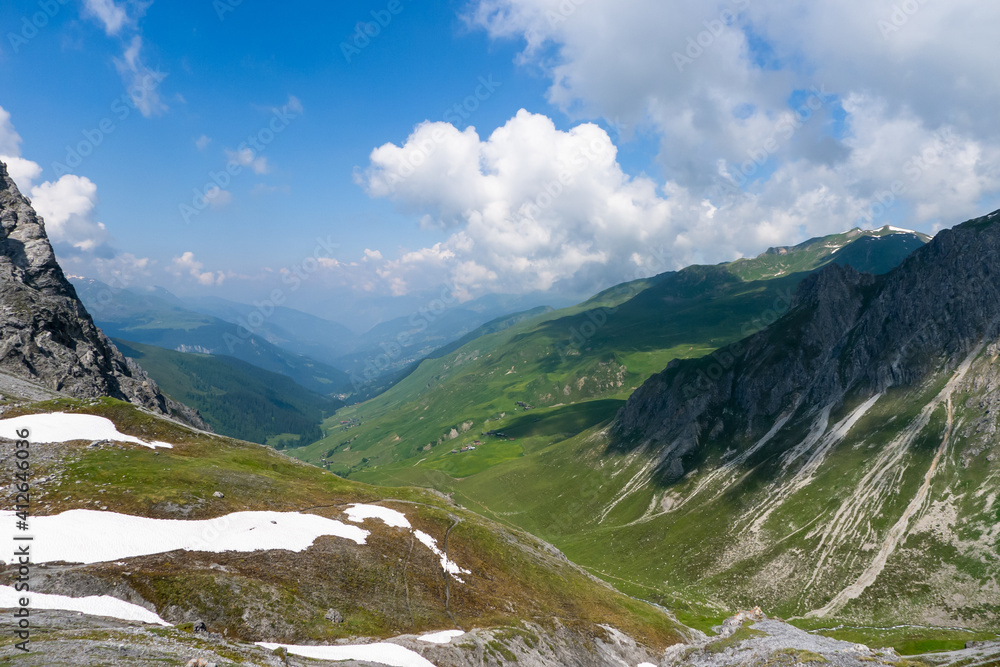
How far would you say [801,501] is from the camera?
141750 mm

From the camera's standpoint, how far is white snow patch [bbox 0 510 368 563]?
44656mm

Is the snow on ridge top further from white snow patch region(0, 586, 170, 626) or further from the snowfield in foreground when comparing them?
the snowfield in foreground

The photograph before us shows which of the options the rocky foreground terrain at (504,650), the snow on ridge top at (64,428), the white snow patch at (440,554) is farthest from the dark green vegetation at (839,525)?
the snow on ridge top at (64,428)

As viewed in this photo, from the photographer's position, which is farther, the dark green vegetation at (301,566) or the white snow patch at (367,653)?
the dark green vegetation at (301,566)

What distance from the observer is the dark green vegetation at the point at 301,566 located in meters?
45.3

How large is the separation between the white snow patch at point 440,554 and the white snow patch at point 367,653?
894 inches

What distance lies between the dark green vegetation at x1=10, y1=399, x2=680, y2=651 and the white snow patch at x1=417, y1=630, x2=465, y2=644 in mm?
3088

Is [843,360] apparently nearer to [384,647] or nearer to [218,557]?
[384,647]

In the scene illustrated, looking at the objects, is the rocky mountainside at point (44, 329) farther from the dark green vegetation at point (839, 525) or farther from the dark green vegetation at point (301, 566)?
the dark green vegetation at point (839, 525)

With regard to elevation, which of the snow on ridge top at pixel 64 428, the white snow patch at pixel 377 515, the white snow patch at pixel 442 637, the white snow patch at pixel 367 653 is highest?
the snow on ridge top at pixel 64 428

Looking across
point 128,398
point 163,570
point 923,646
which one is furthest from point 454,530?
point 128,398

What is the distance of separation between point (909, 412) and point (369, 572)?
560ft

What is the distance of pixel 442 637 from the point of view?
166ft

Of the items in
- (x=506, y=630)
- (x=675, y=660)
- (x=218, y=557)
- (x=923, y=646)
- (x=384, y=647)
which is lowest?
(x=923, y=646)
